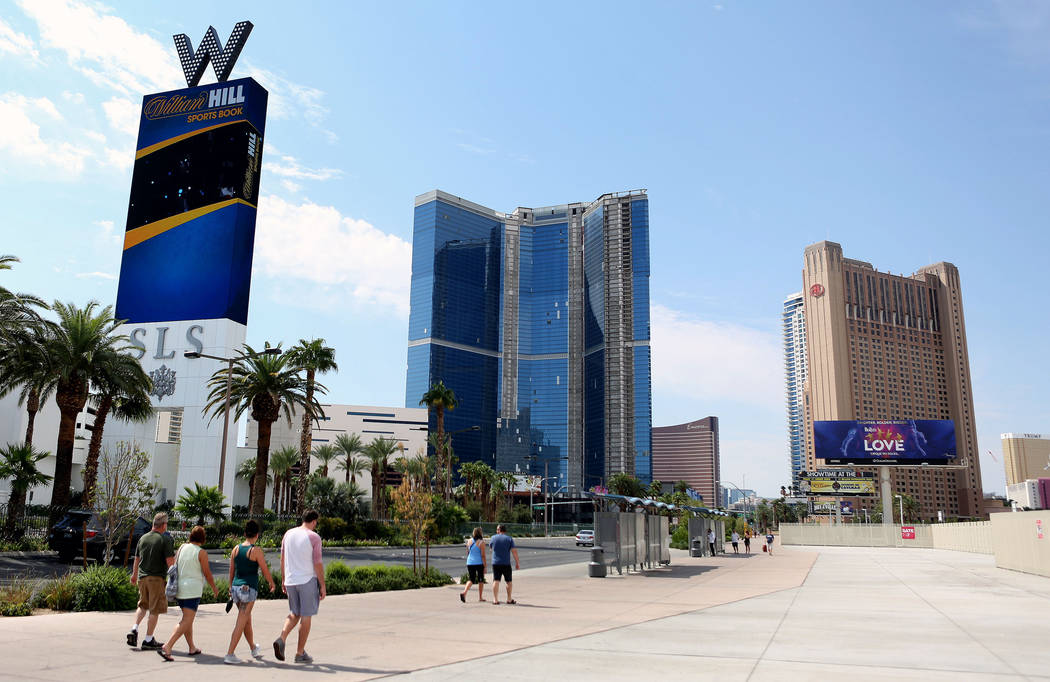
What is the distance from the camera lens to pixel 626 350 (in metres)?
200

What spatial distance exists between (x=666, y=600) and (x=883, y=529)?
63.5 meters

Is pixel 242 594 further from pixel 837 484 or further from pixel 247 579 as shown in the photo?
pixel 837 484

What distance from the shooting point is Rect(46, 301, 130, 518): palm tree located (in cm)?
3084

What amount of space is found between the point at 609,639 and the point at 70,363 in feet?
95.7

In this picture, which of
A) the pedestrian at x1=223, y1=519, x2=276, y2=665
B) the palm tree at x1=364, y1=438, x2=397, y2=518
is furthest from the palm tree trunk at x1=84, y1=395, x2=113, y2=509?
the palm tree at x1=364, y1=438, x2=397, y2=518

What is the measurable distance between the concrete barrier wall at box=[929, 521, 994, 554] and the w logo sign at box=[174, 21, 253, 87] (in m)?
66.4

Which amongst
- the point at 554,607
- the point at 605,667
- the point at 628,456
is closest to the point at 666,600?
the point at 554,607

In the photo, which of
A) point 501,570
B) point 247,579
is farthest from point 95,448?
point 247,579

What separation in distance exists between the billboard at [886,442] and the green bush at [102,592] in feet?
251

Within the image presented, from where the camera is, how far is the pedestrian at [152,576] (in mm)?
8914

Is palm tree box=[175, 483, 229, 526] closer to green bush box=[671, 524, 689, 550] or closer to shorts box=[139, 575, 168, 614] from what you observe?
shorts box=[139, 575, 168, 614]

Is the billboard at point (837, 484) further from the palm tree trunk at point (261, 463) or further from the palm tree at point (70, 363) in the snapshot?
the palm tree at point (70, 363)

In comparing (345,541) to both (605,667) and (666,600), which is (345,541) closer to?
(666,600)

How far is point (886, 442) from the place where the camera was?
264 feet
